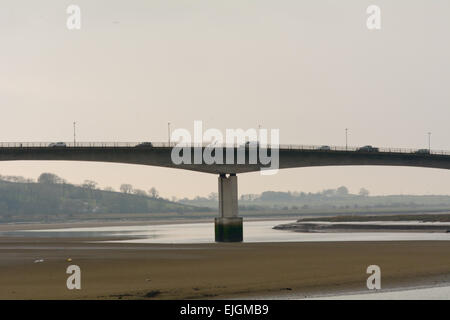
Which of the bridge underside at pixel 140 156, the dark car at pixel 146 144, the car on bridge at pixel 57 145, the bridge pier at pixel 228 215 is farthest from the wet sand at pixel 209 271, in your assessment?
the dark car at pixel 146 144

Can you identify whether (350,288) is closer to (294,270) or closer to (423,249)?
(294,270)

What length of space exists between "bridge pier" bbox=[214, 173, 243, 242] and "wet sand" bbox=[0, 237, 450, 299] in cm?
2852

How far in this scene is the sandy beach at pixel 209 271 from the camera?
142 ft

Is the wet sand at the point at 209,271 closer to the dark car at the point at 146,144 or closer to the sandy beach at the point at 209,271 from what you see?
the sandy beach at the point at 209,271

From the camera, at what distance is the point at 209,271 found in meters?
52.6

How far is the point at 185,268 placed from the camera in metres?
54.2
